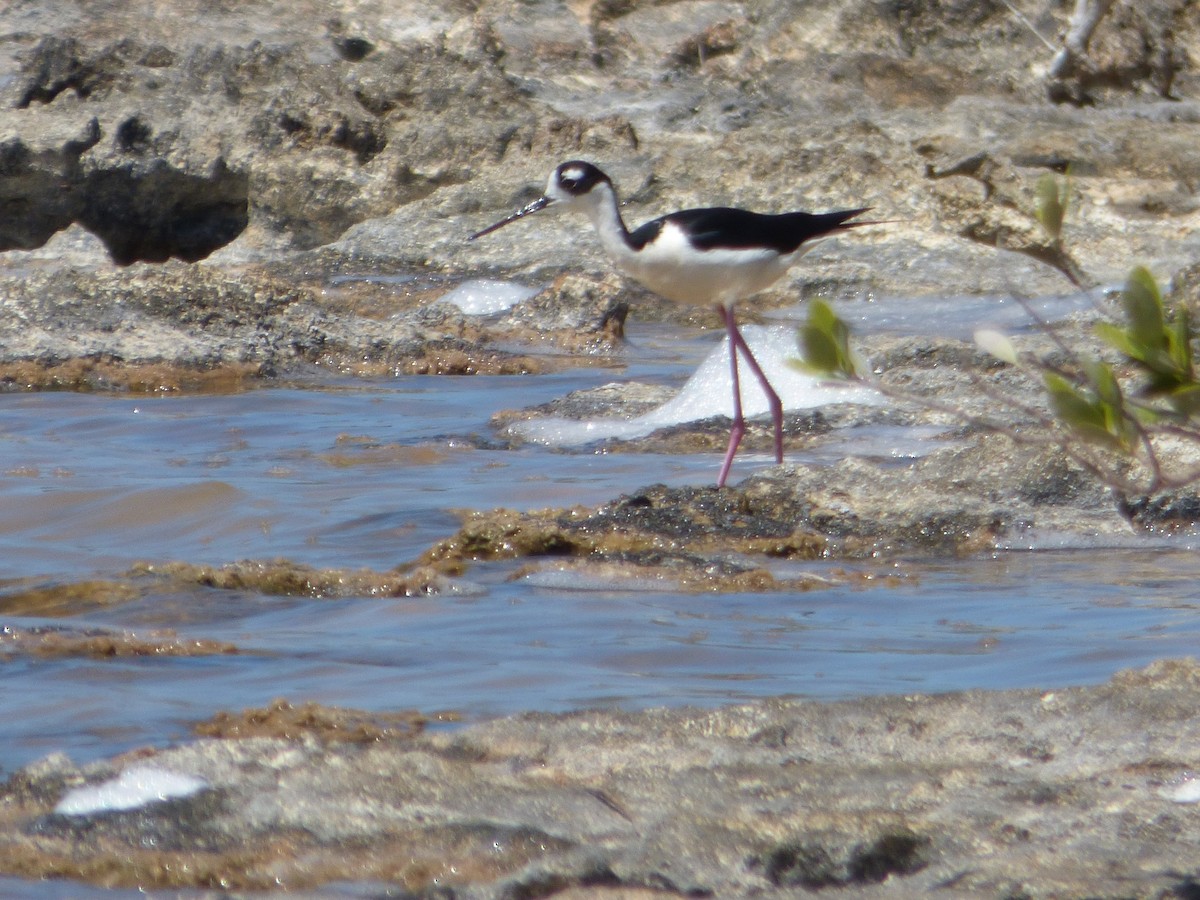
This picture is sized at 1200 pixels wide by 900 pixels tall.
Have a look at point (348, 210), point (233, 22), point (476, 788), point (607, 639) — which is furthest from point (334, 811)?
point (233, 22)

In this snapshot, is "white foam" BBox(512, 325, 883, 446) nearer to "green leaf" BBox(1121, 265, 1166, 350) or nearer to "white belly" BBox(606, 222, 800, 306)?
"white belly" BBox(606, 222, 800, 306)

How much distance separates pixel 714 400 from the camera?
708 centimetres

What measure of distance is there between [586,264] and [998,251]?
2.37 m

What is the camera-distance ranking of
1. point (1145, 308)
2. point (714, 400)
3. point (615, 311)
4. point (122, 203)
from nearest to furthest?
1. point (1145, 308)
2. point (714, 400)
3. point (615, 311)
4. point (122, 203)

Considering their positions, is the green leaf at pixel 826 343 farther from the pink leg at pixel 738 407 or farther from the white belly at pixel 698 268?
the white belly at pixel 698 268

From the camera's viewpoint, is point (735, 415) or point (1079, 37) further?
point (1079, 37)

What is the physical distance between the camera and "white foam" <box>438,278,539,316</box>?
9.81m

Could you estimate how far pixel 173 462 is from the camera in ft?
19.5

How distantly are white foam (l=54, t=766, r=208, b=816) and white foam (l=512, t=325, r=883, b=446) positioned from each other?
12.8ft

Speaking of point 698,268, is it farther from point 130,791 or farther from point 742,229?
point 130,791

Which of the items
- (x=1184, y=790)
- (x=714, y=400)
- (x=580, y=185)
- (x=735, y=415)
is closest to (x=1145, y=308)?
(x=1184, y=790)

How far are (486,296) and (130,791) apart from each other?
7.68 meters

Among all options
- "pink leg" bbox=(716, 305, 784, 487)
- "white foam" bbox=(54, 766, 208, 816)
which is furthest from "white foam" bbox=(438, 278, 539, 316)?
"white foam" bbox=(54, 766, 208, 816)

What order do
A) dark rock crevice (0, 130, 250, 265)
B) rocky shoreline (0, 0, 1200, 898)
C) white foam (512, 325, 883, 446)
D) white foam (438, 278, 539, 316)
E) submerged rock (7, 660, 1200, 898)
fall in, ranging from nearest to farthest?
submerged rock (7, 660, 1200, 898)
rocky shoreline (0, 0, 1200, 898)
white foam (512, 325, 883, 446)
white foam (438, 278, 539, 316)
dark rock crevice (0, 130, 250, 265)
